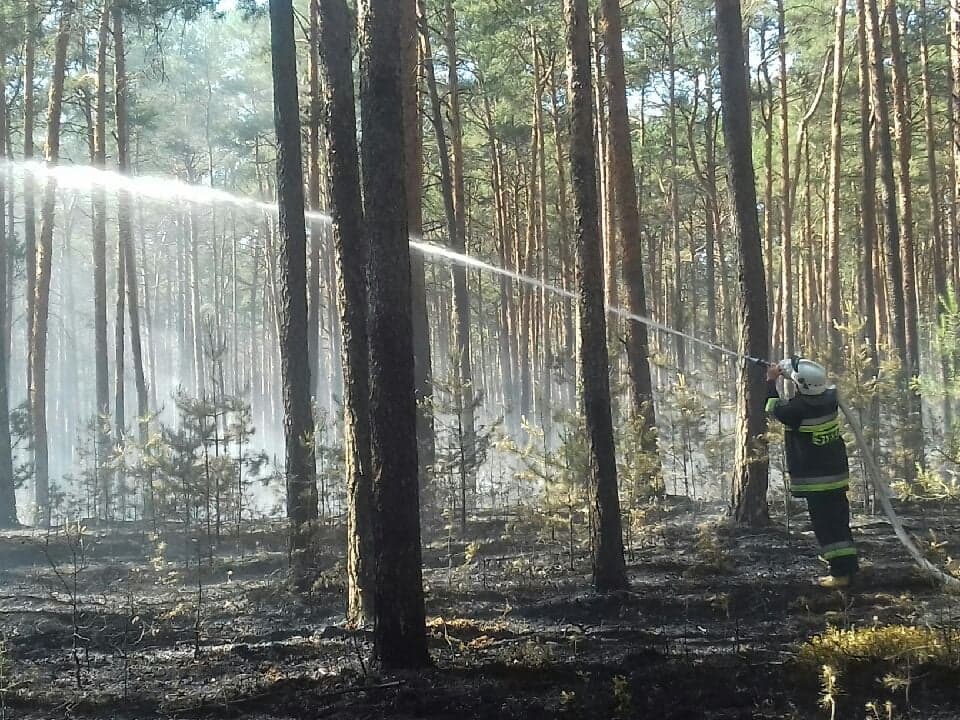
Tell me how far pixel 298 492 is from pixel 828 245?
666 inches

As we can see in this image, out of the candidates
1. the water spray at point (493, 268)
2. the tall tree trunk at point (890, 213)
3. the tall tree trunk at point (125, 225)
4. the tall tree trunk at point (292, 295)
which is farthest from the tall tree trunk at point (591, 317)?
the tall tree trunk at point (125, 225)

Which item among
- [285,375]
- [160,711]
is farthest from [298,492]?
[160,711]

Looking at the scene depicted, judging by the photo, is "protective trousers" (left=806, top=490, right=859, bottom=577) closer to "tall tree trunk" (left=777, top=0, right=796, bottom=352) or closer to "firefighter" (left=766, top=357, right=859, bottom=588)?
"firefighter" (left=766, top=357, right=859, bottom=588)

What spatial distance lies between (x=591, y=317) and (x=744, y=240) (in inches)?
130

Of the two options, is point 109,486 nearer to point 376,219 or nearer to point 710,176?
point 376,219

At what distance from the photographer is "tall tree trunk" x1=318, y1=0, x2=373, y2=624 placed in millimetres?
6781

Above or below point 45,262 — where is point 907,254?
below

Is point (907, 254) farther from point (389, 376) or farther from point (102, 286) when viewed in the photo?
point (102, 286)

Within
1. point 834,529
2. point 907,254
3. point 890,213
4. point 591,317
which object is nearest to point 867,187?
point 907,254

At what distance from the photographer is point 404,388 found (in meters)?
5.12

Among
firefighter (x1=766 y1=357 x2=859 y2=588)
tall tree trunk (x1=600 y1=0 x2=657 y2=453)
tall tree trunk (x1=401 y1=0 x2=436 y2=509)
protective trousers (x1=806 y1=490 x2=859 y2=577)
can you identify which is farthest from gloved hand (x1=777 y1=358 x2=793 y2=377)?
tall tree trunk (x1=401 y1=0 x2=436 y2=509)

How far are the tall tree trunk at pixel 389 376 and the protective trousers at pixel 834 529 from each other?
3.73 m

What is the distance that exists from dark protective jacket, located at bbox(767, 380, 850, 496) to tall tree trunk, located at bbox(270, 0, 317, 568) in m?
4.68

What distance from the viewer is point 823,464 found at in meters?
7.11
